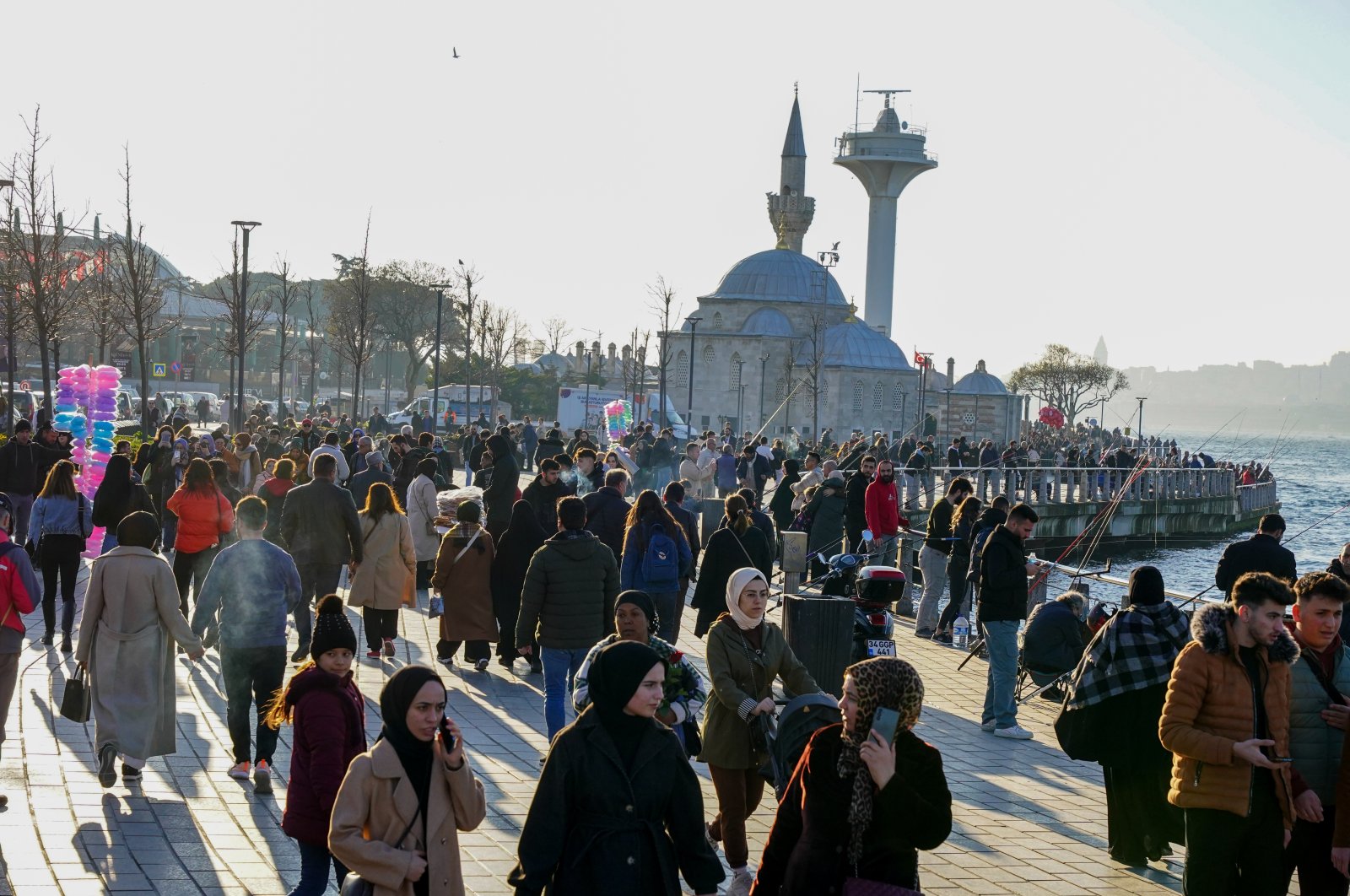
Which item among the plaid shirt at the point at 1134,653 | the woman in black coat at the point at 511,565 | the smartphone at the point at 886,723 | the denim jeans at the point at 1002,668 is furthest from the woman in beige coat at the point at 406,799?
the woman in black coat at the point at 511,565

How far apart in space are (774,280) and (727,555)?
90.6 metres

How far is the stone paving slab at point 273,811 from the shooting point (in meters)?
7.35

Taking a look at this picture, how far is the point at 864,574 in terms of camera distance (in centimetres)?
1077

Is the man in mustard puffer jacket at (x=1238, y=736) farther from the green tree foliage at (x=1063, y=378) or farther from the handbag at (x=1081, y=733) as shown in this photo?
the green tree foliage at (x=1063, y=378)

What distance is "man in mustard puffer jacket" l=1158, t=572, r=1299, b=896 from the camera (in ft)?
20.9

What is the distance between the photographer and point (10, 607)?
341 inches

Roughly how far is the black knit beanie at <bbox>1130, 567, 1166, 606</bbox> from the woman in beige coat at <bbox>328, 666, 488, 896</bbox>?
168 inches

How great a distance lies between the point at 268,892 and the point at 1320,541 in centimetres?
5849

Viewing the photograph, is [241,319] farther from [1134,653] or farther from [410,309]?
[410,309]

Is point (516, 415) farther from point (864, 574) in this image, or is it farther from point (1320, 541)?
point (864, 574)

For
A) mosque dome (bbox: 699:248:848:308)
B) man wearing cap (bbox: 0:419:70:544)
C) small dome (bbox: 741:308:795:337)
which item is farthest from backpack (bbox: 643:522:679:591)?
mosque dome (bbox: 699:248:848:308)

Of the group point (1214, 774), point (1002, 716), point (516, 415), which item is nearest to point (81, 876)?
point (1214, 774)

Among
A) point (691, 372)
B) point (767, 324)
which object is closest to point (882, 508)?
point (691, 372)

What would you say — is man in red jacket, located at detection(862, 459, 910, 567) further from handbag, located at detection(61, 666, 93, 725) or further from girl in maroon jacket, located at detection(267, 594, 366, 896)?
girl in maroon jacket, located at detection(267, 594, 366, 896)
